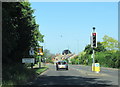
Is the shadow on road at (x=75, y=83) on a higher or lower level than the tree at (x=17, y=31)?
lower

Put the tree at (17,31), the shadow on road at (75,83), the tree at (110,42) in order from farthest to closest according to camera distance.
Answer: the tree at (110,42) < the shadow on road at (75,83) < the tree at (17,31)

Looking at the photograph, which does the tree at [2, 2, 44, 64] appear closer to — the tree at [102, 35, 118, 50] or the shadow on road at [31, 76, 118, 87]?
the shadow on road at [31, 76, 118, 87]

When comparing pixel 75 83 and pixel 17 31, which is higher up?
pixel 17 31

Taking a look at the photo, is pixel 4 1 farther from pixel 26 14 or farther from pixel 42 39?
pixel 42 39

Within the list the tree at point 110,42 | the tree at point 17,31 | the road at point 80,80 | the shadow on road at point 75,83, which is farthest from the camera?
the tree at point 110,42

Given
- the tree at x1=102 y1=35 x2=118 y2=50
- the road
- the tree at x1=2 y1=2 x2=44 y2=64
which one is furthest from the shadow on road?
the tree at x1=102 y1=35 x2=118 y2=50

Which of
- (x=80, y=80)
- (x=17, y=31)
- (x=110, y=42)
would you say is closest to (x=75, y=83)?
(x=80, y=80)

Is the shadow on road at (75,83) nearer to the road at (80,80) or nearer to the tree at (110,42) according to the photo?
the road at (80,80)

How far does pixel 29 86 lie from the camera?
49.7 feet

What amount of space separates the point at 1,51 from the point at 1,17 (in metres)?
2.78

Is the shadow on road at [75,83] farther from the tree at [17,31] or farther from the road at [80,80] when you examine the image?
the tree at [17,31]

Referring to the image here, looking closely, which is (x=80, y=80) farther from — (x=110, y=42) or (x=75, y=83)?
(x=110, y=42)

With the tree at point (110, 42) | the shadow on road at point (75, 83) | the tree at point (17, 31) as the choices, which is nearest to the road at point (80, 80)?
the shadow on road at point (75, 83)

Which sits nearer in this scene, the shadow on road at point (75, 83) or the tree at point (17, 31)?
the tree at point (17, 31)
